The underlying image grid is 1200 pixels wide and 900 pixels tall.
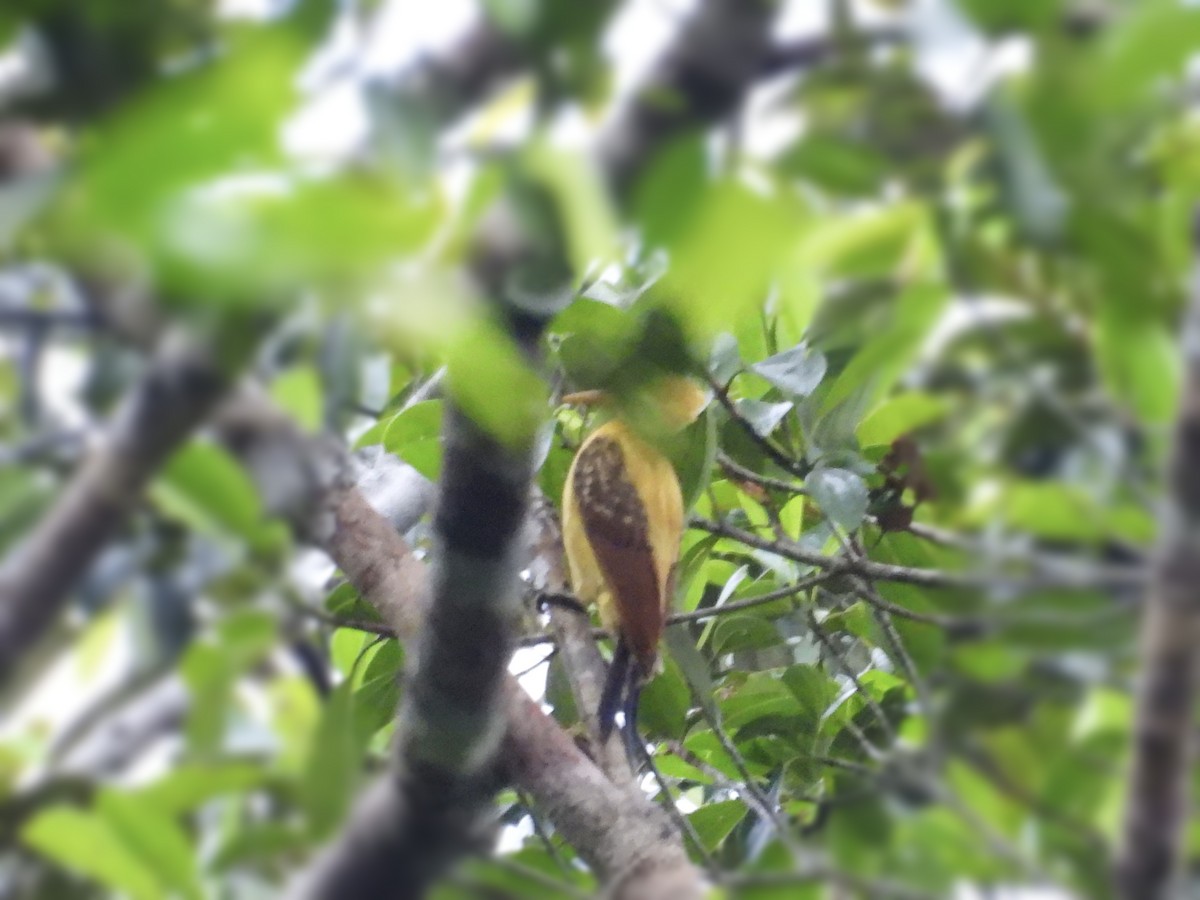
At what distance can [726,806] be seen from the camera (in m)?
2.12

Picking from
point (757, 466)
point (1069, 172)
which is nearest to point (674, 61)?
point (1069, 172)

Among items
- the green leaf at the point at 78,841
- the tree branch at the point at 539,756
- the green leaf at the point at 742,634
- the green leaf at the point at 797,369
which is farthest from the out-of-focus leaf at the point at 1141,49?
the green leaf at the point at 742,634

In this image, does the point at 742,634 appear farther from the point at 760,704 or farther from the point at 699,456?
the point at 699,456

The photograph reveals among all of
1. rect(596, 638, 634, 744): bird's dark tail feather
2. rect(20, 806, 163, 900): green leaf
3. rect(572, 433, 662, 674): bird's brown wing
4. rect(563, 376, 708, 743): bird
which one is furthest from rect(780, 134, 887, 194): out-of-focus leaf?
rect(572, 433, 662, 674): bird's brown wing

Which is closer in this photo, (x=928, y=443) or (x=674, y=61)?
Answer: (x=674, y=61)

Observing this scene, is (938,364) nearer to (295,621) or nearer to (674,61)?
(674,61)

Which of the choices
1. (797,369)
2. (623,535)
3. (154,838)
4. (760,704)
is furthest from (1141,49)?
(623,535)

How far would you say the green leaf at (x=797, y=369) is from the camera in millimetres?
1636

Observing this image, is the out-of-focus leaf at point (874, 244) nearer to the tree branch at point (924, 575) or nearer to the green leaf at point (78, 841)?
the tree branch at point (924, 575)

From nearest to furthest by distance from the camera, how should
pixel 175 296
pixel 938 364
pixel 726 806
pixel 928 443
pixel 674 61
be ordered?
pixel 175 296
pixel 674 61
pixel 938 364
pixel 928 443
pixel 726 806

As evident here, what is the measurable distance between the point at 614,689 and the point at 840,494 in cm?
90

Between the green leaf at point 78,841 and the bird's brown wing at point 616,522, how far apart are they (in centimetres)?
215

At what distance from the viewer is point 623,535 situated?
305 cm

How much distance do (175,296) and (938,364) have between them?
44 cm
